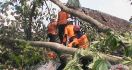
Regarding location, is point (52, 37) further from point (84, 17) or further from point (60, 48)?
point (84, 17)

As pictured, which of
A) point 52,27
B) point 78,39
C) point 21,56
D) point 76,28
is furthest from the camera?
point 52,27

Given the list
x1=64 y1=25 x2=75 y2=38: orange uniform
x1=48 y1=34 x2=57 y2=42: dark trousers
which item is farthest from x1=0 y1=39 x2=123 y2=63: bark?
x1=48 y1=34 x2=57 y2=42: dark trousers

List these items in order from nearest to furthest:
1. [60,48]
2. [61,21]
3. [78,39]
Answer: [60,48] → [78,39] → [61,21]

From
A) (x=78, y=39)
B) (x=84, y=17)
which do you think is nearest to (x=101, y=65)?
(x=84, y=17)

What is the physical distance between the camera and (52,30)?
938 centimetres

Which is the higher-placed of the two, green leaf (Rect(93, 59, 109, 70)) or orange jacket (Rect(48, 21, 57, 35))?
orange jacket (Rect(48, 21, 57, 35))

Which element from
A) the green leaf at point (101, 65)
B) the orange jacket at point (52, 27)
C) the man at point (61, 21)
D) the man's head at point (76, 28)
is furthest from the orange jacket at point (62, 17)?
the green leaf at point (101, 65)

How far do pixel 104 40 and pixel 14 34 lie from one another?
3.27m

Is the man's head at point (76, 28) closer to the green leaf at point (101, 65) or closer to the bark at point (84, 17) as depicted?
the bark at point (84, 17)

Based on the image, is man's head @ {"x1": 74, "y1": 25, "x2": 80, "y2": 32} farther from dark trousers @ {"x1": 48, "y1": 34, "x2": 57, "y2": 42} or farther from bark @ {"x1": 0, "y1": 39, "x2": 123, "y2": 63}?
bark @ {"x1": 0, "y1": 39, "x2": 123, "y2": 63}

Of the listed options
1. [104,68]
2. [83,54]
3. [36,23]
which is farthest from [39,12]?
[104,68]

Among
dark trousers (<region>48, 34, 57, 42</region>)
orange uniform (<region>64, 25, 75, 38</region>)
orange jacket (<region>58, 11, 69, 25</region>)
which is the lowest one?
dark trousers (<region>48, 34, 57, 42</region>)

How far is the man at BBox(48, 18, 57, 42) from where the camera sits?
30.4 ft

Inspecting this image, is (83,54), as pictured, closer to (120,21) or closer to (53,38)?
(53,38)
